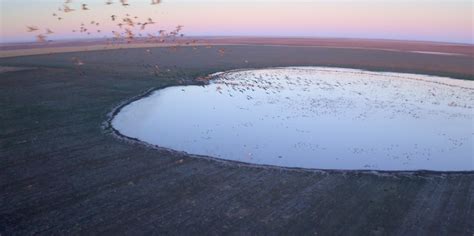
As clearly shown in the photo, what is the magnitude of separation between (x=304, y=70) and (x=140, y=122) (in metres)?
21.3

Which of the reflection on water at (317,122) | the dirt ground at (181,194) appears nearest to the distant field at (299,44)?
the reflection on water at (317,122)

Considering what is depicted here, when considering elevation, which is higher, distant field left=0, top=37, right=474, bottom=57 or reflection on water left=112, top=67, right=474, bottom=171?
distant field left=0, top=37, right=474, bottom=57

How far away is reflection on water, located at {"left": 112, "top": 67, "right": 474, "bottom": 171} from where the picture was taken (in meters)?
13.9

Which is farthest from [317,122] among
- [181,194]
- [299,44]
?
[299,44]

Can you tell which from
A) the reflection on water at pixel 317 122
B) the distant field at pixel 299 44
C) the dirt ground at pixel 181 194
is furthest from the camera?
the distant field at pixel 299 44

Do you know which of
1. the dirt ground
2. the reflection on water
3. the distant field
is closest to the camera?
the dirt ground

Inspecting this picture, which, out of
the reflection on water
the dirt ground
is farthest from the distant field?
the dirt ground

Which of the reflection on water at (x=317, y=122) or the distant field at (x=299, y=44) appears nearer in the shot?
the reflection on water at (x=317, y=122)

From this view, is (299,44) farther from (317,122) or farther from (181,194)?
(181,194)

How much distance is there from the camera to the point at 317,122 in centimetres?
1833

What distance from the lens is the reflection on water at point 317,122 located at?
1386cm

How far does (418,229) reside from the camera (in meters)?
8.75

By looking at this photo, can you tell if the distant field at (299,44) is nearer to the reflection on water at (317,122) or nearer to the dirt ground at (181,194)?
the reflection on water at (317,122)

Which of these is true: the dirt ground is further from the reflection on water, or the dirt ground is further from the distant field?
the distant field
